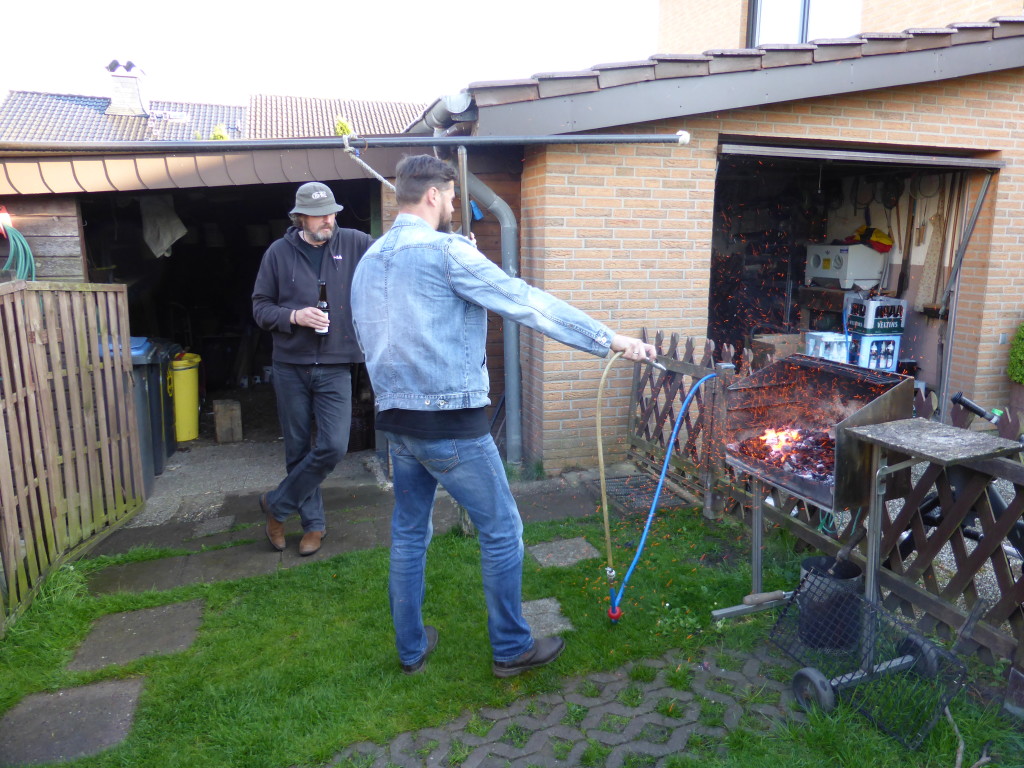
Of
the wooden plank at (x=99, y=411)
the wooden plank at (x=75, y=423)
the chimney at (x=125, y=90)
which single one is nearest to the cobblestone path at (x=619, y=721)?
the wooden plank at (x=75, y=423)

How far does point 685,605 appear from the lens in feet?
11.1

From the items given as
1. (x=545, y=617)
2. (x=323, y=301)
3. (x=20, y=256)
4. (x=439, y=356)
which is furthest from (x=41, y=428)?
(x=545, y=617)

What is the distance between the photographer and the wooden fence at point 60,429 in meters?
3.38

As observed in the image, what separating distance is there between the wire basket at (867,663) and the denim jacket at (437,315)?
4.59ft

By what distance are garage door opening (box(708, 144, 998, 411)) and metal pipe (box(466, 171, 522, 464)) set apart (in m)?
1.85

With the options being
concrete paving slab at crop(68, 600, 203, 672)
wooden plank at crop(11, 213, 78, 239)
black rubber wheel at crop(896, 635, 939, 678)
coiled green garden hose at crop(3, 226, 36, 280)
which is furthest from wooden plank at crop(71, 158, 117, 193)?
black rubber wheel at crop(896, 635, 939, 678)

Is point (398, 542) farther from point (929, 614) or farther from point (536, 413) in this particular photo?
point (536, 413)

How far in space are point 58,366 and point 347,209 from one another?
393cm

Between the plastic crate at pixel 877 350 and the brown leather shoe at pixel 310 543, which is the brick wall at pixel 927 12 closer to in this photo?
the plastic crate at pixel 877 350

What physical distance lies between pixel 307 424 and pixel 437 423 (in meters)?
1.79

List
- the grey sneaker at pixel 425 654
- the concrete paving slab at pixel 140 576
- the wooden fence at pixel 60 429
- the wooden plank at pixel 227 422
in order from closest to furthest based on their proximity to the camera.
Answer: the grey sneaker at pixel 425 654
the wooden fence at pixel 60 429
the concrete paving slab at pixel 140 576
the wooden plank at pixel 227 422

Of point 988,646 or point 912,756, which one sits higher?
point 988,646

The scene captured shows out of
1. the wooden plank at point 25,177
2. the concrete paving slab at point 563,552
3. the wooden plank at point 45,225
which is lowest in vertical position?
the concrete paving slab at point 563,552

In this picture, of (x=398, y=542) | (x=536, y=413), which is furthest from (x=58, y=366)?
(x=536, y=413)
